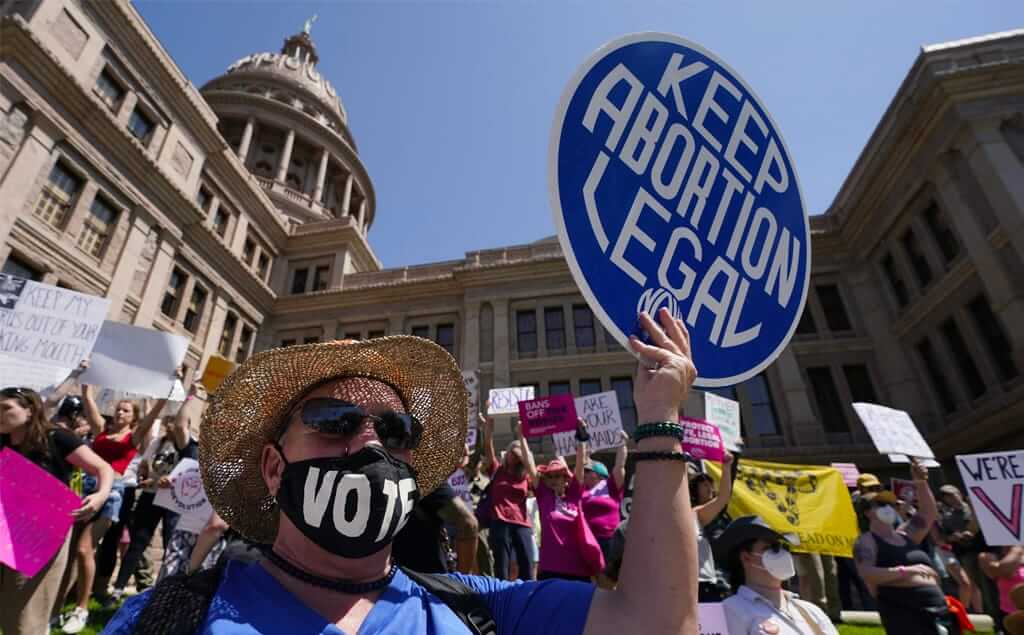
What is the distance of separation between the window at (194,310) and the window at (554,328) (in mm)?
15594

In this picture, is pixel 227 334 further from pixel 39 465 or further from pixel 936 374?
pixel 936 374

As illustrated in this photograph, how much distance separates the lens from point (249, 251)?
93.2 ft

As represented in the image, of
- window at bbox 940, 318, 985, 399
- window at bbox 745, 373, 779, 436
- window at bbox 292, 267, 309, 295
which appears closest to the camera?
window at bbox 940, 318, 985, 399

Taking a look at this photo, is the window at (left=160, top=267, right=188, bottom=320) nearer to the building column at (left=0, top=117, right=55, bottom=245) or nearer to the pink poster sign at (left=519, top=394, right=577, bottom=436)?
the building column at (left=0, top=117, right=55, bottom=245)

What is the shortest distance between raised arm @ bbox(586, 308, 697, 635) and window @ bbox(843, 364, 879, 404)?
24.0m

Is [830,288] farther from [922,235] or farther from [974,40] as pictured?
[974,40]

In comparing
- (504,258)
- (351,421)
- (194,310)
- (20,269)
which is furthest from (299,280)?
(351,421)

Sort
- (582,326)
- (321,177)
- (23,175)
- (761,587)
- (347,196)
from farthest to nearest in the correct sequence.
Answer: (347,196), (321,177), (582,326), (23,175), (761,587)

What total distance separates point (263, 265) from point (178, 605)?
104 ft

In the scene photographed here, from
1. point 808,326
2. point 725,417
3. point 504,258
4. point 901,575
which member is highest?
point 504,258

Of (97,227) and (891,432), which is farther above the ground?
(97,227)

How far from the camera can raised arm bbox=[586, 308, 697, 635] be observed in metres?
1.07

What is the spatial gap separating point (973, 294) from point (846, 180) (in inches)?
300

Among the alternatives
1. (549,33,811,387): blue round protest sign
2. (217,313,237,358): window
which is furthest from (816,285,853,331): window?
(217,313,237,358): window
